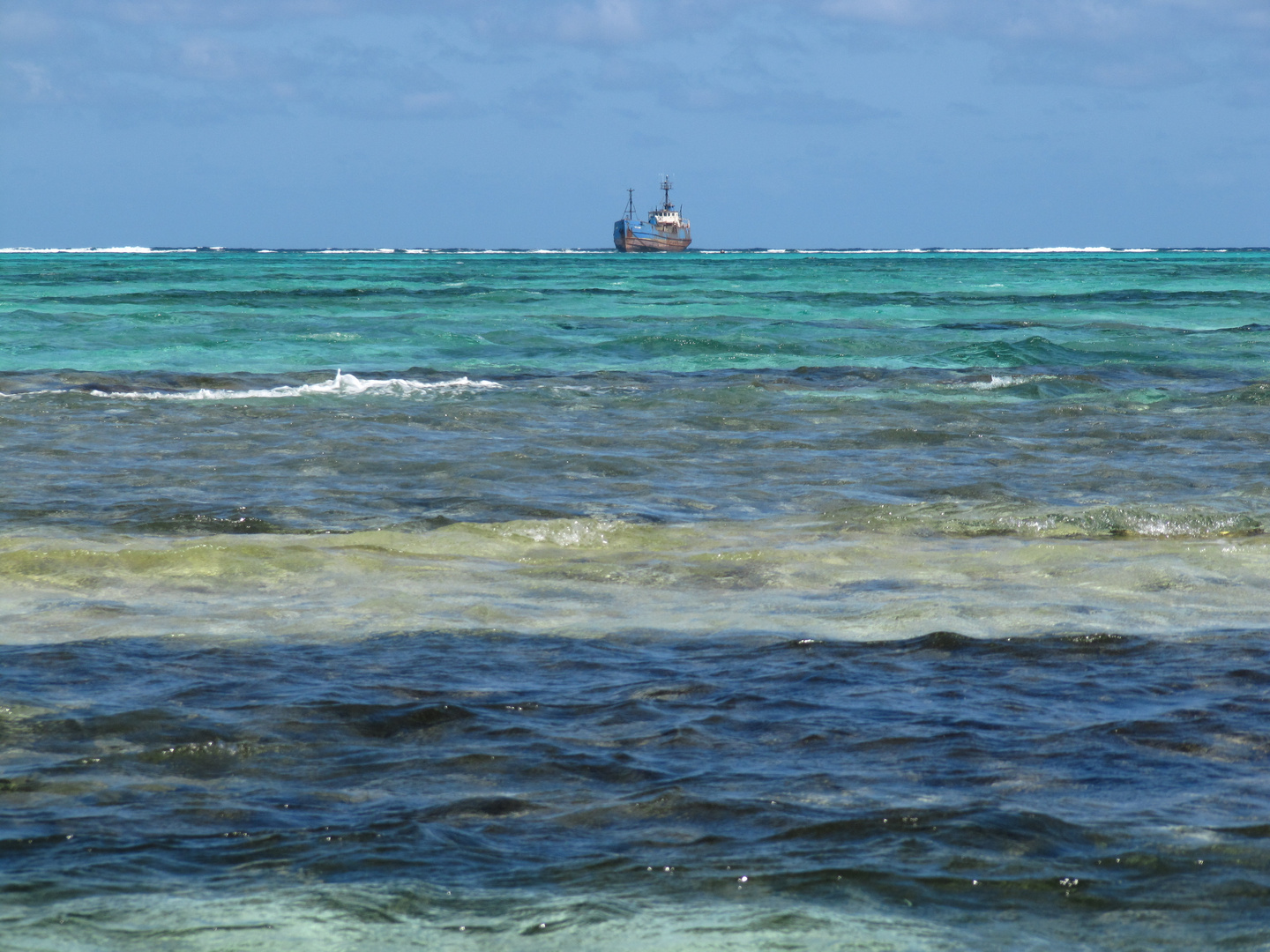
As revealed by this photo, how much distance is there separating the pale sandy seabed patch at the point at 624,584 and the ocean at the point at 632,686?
0.10 feet

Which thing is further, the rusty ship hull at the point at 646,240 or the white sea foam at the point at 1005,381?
the rusty ship hull at the point at 646,240

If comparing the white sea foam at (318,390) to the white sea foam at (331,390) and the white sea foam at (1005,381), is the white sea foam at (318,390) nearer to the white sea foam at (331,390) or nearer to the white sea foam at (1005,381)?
the white sea foam at (331,390)

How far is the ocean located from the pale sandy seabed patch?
30mm

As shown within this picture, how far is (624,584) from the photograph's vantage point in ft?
19.1

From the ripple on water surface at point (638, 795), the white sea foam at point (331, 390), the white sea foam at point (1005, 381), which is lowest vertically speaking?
the ripple on water surface at point (638, 795)

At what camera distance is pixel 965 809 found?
3162 millimetres

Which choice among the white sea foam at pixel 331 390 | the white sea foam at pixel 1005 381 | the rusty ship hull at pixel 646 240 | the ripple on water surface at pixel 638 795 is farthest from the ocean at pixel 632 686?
the rusty ship hull at pixel 646 240

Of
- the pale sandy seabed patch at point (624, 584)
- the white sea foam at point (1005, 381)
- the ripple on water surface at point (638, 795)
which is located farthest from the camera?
the white sea foam at point (1005, 381)

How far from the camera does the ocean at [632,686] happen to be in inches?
108

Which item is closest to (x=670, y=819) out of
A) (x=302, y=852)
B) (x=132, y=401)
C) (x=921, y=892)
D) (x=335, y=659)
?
(x=921, y=892)

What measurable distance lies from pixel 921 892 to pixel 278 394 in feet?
42.1

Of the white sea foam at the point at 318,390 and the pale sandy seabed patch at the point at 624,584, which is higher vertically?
the white sea foam at the point at 318,390

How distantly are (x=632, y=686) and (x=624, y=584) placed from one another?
161cm

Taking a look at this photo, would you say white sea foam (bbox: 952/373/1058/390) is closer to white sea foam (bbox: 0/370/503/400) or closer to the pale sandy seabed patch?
white sea foam (bbox: 0/370/503/400)
